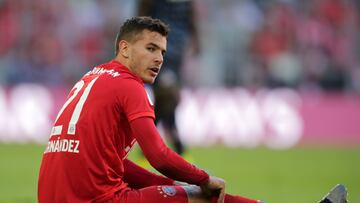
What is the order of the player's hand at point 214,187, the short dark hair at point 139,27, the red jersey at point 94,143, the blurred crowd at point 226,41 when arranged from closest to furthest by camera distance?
the red jersey at point 94,143 < the player's hand at point 214,187 < the short dark hair at point 139,27 < the blurred crowd at point 226,41

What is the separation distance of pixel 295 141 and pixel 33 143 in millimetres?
5379

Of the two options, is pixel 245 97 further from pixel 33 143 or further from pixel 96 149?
pixel 96 149

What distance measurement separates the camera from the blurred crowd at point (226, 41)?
1905 cm

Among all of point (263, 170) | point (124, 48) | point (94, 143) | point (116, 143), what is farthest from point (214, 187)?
point (263, 170)

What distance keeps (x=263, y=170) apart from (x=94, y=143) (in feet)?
26.3

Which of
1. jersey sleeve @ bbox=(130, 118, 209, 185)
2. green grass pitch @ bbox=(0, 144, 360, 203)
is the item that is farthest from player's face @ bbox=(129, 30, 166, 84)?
green grass pitch @ bbox=(0, 144, 360, 203)

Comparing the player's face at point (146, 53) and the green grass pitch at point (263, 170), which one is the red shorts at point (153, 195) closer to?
the player's face at point (146, 53)

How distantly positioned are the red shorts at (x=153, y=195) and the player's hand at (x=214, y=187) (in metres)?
0.16

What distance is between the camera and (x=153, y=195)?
18.7 ft

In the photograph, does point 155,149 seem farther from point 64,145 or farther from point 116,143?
point 64,145

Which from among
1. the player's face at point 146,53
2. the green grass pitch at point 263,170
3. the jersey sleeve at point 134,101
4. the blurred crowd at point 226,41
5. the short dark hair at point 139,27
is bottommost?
the green grass pitch at point 263,170

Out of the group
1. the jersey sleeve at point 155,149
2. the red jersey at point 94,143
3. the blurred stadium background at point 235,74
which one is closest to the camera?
the jersey sleeve at point 155,149

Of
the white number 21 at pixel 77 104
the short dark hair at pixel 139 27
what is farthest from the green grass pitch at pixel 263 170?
the short dark hair at pixel 139 27

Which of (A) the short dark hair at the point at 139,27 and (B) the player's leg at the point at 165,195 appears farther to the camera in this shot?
(A) the short dark hair at the point at 139,27
